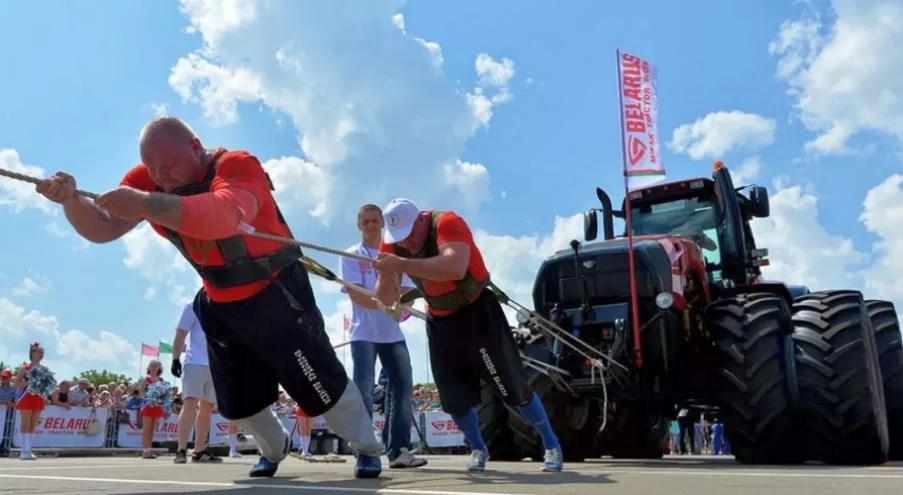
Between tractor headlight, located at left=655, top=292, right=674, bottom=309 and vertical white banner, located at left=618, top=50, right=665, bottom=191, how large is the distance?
6.32 ft

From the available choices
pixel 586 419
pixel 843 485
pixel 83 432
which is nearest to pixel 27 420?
pixel 83 432

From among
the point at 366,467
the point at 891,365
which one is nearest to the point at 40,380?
the point at 366,467

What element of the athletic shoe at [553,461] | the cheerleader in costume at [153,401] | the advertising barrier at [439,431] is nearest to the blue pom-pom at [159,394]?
the cheerleader in costume at [153,401]

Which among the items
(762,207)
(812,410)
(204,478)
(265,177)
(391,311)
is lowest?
(204,478)

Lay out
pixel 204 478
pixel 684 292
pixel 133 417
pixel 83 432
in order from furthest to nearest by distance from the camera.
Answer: pixel 133 417
pixel 83 432
pixel 684 292
pixel 204 478

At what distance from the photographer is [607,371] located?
6.59 metres

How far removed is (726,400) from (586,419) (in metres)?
1.51

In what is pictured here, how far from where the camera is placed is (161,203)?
3.13m

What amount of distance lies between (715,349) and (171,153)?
4.69 meters

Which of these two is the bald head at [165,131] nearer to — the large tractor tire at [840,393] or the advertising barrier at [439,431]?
the large tractor tire at [840,393]

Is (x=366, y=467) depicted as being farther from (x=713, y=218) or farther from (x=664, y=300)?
(x=713, y=218)

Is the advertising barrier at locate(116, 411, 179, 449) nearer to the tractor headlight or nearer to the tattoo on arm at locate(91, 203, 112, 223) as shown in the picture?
the tractor headlight

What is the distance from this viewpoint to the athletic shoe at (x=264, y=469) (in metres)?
4.63

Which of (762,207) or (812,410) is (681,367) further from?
(762,207)
